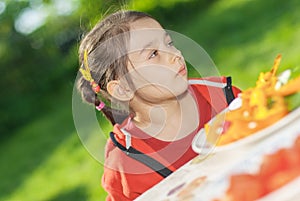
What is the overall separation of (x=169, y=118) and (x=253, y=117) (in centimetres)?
12

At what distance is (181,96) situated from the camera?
3.25 feet

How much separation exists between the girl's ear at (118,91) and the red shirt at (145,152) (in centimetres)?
3

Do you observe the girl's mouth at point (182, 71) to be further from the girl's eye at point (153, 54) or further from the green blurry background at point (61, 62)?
the green blurry background at point (61, 62)

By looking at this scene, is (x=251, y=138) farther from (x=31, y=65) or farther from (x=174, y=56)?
(x=31, y=65)

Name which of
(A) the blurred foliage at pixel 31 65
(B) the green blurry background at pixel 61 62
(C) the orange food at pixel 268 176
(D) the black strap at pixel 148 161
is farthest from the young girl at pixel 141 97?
(A) the blurred foliage at pixel 31 65

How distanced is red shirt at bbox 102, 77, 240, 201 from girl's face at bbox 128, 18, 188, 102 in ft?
0.13

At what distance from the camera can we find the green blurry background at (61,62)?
171 centimetres

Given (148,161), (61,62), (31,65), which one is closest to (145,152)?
(148,161)

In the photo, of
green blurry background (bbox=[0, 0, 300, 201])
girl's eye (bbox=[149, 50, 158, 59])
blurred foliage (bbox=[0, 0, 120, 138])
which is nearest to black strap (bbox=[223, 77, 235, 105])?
girl's eye (bbox=[149, 50, 158, 59])

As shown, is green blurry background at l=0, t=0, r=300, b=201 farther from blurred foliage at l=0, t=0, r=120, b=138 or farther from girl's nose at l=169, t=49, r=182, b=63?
girl's nose at l=169, t=49, r=182, b=63

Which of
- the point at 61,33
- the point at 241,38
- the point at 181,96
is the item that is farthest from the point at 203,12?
the point at 181,96

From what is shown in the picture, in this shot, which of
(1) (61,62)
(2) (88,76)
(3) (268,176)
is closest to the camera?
(3) (268,176)

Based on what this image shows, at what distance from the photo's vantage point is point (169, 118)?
1.00 m

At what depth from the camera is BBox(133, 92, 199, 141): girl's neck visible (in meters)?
0.99
